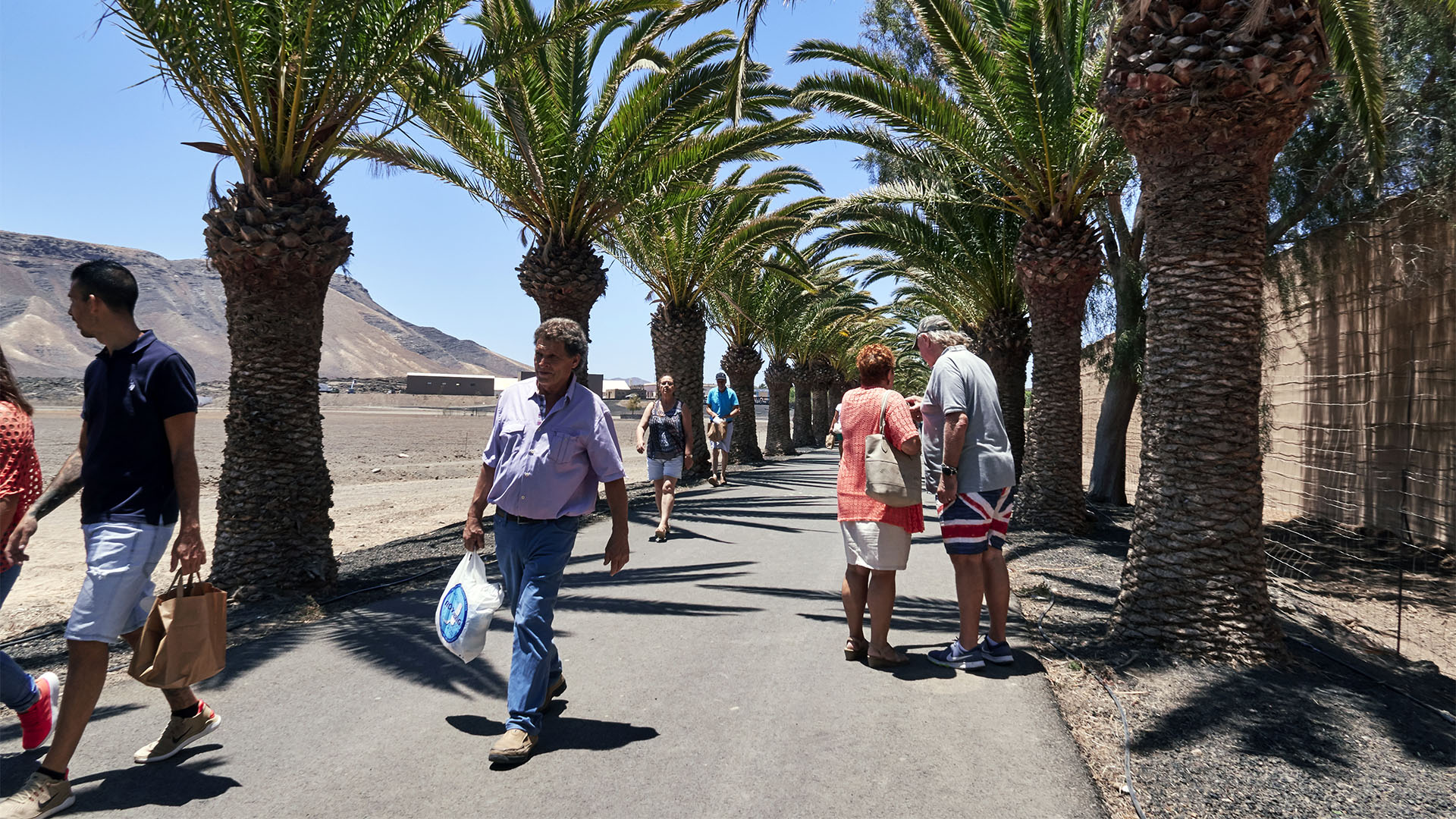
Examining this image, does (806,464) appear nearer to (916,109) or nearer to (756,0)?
(916,109)

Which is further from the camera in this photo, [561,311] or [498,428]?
[561,311]

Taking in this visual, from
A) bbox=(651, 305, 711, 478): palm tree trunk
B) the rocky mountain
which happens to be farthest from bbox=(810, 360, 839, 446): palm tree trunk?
the rocky mountain

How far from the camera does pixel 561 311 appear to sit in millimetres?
11594

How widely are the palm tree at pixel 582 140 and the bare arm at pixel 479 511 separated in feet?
20.3

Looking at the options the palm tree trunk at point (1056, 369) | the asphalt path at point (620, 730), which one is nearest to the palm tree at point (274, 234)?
the asphalt path at point (620, 730)

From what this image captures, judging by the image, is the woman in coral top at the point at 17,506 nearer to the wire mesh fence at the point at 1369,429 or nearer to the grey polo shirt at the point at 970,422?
the grey polo shirt at the point at 970,422

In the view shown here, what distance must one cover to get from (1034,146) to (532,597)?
835 cm

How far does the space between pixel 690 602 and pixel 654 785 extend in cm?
290

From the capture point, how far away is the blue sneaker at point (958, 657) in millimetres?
4602

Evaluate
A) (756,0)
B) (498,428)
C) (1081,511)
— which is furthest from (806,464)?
(498,428)

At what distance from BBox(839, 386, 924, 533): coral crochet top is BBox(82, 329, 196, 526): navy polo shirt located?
308 centimetres

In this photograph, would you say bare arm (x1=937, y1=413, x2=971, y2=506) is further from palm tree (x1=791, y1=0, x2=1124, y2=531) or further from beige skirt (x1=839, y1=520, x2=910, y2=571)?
palm tree (x1=791, y1=0, x2=1124, y2=531)

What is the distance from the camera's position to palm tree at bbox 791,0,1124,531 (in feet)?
31.0

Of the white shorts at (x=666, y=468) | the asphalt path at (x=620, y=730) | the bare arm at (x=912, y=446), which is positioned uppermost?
the bare arm at (x=912, y=446)
